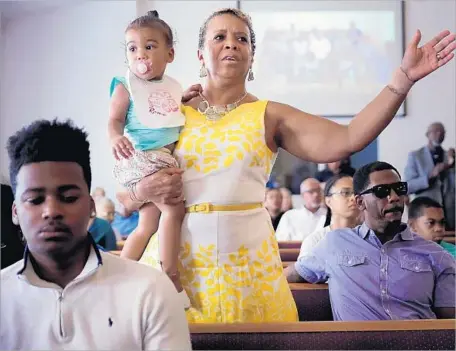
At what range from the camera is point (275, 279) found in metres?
1.60

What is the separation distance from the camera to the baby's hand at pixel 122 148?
1.56 metres

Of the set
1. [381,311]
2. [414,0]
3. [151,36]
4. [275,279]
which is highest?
[414,0]

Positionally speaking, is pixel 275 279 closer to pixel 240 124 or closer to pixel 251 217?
pixel 251 217

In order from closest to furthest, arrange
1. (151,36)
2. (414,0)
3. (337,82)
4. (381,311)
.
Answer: (151,36) → (381,311) → (414,0) → (337,82)

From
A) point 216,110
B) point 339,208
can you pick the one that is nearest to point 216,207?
point 216,110

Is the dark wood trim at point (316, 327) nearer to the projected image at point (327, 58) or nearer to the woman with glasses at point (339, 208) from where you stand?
the woman with glasses at point (339, 208)

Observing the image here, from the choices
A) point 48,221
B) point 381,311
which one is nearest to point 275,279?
point 48,221

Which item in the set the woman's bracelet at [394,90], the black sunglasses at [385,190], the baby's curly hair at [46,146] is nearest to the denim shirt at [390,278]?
the black sunglasses at [385,190]

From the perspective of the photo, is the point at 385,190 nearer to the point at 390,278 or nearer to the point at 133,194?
the point at 390,278

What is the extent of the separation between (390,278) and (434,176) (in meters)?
2.93

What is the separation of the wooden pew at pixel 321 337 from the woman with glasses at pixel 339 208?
58.0 inches

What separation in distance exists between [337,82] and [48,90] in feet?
12.3

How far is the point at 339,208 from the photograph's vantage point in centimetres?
312

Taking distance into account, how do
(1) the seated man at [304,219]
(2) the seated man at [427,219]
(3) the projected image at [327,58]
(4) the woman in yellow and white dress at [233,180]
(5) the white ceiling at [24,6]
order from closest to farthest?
1. (4) the woman in yellow and white dress at [233,180]
2. (5) the white ceiling at [24,6]
3. (2) the seated man at [427,219]
4. (1) the seated man at [304,219]
5. (3) the projected image at [327,58]
